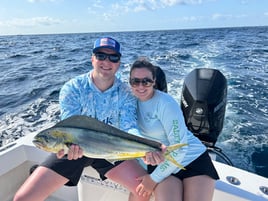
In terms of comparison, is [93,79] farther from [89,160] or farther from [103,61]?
[89,160]

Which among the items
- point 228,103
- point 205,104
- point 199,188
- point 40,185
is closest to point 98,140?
point 40,185

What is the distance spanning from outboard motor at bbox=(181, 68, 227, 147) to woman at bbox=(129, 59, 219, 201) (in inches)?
36.8

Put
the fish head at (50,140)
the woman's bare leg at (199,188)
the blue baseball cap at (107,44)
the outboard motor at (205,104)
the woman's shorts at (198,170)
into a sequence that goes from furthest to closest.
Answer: the outboard motor at (205,104) < the blue baseball cap at (107,44) < the woman's shorts at (198,170) < the woman's bare leg at (199,188) < the fish head at (50,140)

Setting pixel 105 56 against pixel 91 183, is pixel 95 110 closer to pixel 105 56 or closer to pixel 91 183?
pixel 105 56

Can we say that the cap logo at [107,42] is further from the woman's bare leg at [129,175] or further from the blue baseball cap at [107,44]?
the woman's bare leg at [129,175]

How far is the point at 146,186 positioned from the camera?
210 cm

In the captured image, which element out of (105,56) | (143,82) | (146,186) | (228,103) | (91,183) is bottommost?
(228,103)

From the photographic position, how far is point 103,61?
2.30 metres

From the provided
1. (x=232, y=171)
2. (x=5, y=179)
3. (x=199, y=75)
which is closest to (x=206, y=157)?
(x=232, y=171)

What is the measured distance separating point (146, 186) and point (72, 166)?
58 centimetres

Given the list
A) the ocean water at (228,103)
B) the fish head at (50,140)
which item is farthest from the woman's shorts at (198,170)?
the ocean water at (228,103)

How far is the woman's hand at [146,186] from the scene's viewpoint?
2.09 meters

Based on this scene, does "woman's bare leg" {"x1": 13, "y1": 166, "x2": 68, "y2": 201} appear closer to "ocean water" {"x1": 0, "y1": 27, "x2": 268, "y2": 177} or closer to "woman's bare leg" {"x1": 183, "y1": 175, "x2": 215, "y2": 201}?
"woman's bare leg" {"x1": 183, "y1": 175, "x2": 215, "y2": 201}

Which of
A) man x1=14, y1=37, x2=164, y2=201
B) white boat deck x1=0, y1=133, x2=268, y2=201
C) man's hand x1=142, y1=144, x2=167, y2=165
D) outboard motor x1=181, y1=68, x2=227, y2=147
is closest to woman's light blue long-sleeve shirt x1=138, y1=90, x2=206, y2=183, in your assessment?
man x1=14, y1=37, x2=164, y2=201
